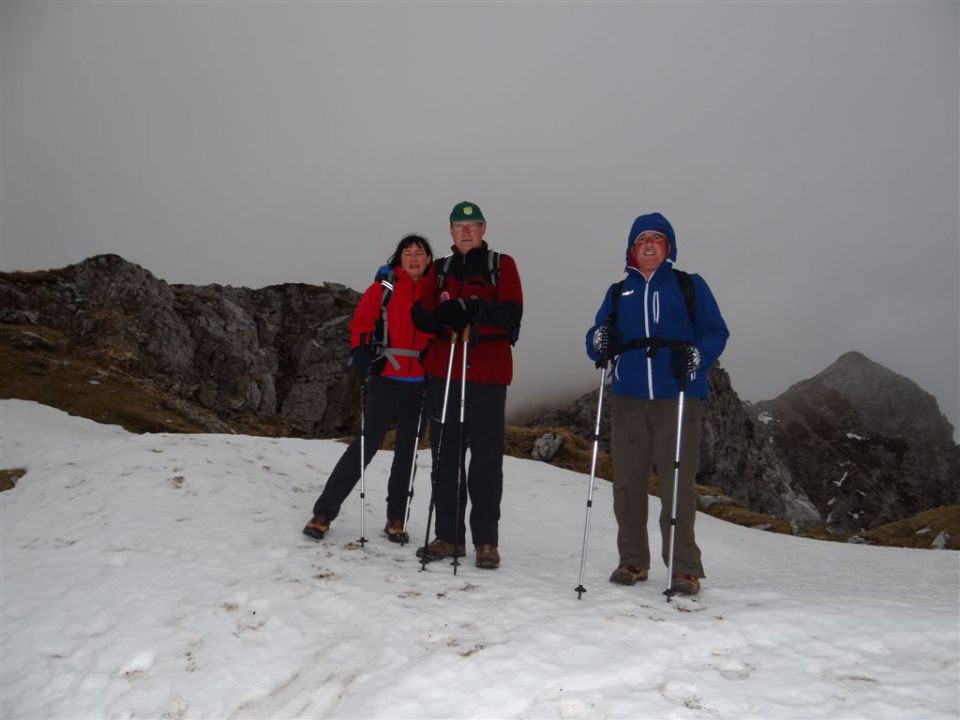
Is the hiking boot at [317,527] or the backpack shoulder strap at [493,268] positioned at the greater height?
the backpack shoulder strap at [493,268]

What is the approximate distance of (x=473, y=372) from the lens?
814cm

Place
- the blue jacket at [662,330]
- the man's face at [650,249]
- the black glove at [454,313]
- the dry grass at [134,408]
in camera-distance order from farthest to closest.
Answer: the dry grass at [134,408], the black glove at [454,313], the man's face at [650,249], the blue jacket at [662,330]

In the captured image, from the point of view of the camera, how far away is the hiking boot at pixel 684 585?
6.76 meters

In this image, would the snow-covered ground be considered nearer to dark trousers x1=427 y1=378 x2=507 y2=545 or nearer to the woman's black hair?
dark trousers x1=427 y1=378 x2=507 y2=545

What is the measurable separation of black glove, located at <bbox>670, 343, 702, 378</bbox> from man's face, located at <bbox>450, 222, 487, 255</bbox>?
3275 mm

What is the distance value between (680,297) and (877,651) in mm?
4255

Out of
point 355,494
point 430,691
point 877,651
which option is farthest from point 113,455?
point 877,651

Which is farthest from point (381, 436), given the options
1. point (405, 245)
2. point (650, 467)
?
point (650, 467)

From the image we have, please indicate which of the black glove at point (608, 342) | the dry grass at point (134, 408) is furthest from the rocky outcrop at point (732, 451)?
the black glove at point (608, 342)

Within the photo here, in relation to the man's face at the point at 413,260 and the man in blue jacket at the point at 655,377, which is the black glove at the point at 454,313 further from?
the man in blue jacket at the point at 655,377

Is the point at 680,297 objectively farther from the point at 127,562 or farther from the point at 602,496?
the point at 602,496

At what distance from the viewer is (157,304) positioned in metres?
61.0

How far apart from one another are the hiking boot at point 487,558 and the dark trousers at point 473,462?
0.09 m

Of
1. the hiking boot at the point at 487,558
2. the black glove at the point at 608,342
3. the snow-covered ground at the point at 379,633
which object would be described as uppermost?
the black glove at the point at 608,342
